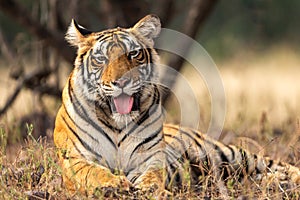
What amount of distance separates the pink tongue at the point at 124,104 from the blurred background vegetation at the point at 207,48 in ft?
3.42

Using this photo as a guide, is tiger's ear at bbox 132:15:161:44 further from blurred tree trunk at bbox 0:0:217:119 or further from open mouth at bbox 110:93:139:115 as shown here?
blurred tree trunk at bbox 0:0:217:119

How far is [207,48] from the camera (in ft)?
58.7

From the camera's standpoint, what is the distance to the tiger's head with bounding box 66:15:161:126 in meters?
4.97

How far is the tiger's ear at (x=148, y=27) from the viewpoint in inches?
209

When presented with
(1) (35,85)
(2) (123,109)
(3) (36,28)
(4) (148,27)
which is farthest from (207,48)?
(2) (123,109)

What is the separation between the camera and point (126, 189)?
4602 mm

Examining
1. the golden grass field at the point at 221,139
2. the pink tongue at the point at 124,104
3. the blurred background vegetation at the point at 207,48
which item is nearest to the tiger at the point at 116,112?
the pink tongue at the point at 124,104

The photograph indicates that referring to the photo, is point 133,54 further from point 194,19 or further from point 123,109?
point 194,19

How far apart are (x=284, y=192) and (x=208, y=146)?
1.35 meters

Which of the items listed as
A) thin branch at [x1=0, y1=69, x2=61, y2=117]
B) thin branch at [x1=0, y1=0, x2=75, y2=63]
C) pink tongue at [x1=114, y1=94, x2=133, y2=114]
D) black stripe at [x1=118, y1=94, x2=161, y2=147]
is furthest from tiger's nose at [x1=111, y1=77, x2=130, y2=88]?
thin branch at [x1=0, y1=69, x2=61, y2=117]

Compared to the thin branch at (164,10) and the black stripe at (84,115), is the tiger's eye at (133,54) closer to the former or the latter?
the black stripe at (84,115)

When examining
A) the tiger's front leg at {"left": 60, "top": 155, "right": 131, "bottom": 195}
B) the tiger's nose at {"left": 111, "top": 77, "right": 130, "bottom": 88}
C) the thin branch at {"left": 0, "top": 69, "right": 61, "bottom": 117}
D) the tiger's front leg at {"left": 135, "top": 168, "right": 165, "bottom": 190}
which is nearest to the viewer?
the tiger's front leg at {"left": 60, "top": 155, "right": 131, "bottom": 195}

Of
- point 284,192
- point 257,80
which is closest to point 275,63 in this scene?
point 257,80

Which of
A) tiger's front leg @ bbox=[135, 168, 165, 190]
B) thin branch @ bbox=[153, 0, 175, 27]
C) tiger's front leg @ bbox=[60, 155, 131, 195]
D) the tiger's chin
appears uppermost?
thin branch @ bbox=[153, 0, 175, 27]
